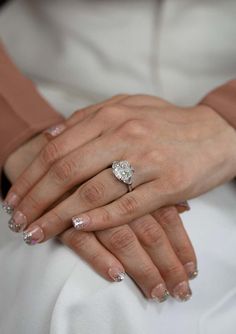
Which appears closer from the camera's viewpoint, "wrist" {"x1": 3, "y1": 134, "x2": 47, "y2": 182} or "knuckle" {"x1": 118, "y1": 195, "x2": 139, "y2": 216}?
"knuckle" {"x1": 118, "y1": 195, "x2": 139, "y2": 216}

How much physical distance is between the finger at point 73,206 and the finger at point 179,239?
0.08 meters

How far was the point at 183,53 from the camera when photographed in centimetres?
97

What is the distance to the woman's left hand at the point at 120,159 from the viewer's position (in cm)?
75

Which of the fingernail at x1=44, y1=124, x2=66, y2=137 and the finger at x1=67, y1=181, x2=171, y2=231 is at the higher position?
the fingernail at x1=44, y1=124, x2=66, y2=137

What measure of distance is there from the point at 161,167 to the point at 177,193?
4 cm

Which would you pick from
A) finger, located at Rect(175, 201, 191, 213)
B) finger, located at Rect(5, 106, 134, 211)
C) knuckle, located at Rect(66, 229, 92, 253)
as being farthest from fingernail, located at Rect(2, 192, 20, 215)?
finger, located at Rect(175, 201, 191, 213)

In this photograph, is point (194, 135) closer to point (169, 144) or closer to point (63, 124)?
point (169, 144)

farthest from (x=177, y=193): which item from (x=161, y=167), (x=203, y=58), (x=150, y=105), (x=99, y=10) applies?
(x=99, y=10)

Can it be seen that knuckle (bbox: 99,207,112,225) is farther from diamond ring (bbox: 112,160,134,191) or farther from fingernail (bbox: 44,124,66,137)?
fingernail (bbox: 44,124,66,137)

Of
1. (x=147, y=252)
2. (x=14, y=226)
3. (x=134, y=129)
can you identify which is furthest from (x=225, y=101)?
(x=14, y=226)

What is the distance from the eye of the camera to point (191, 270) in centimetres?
77

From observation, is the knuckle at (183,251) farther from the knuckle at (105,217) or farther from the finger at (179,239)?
the knuckle at (105,217)

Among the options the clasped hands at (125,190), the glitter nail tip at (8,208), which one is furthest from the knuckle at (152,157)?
the glitter nail tip at (8,208)

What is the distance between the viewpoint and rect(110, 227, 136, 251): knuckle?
0.74 m
